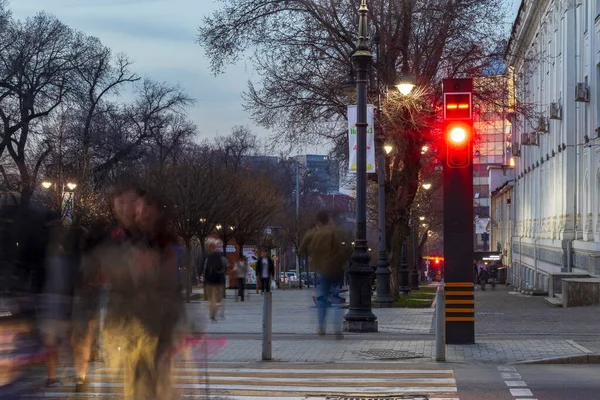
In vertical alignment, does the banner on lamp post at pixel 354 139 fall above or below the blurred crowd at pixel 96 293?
above

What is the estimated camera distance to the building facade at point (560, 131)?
3562cm

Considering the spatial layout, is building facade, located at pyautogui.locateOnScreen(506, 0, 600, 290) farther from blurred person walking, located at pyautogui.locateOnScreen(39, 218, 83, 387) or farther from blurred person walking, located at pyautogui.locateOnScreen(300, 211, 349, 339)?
blurred person walking, located at pyautogui.locateOnScreen(39, 218, 83, 387)

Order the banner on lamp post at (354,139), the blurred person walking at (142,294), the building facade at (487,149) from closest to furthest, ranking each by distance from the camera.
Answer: the blurred person walking at (142,294)
the banner on lamp post at (354,139)
the building facade at (487,149)

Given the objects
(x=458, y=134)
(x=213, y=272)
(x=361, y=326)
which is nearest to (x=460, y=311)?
(x=458, y=134)

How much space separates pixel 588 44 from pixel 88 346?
103 feet

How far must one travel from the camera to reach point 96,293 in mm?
10133

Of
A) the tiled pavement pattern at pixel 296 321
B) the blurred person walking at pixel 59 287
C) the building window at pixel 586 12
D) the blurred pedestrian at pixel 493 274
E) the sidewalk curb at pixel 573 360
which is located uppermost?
the building window at pixel 586 12

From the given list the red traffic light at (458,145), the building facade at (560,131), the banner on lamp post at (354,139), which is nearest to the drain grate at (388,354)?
the red traffic light at (458,145)

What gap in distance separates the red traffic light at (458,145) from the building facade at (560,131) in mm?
16521

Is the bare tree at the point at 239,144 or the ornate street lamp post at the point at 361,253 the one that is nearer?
the ornate street lamp post at the point at 361,253

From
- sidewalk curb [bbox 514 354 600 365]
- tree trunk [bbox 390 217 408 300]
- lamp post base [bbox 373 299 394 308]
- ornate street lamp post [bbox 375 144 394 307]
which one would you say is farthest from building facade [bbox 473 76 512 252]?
sidewalk curb [bbox 514 354 600 365]

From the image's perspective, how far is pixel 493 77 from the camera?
98.0 ft

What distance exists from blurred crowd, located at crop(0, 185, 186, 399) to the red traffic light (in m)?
6.09

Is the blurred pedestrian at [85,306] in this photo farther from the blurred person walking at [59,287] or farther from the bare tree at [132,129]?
the bare tree at [132,129]
